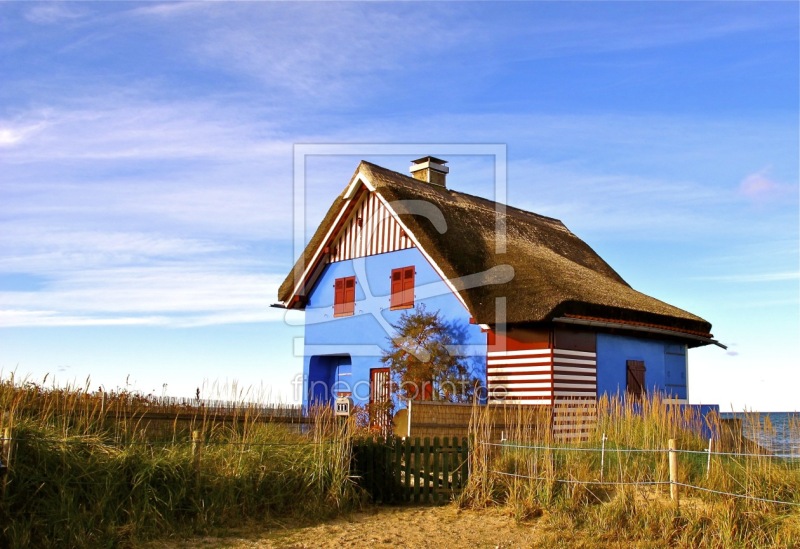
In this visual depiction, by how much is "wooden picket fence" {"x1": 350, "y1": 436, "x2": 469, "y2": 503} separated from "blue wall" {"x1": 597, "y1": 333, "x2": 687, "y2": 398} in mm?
7160

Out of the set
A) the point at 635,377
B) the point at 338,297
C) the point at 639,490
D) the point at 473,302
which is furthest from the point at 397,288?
the point at 639,490

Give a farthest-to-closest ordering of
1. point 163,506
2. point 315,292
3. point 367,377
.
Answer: point 315,292 < point 367,377 < point 163,506

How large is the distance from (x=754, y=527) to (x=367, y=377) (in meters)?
13.2

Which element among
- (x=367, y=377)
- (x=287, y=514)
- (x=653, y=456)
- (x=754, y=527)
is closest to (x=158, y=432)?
(x=287, y=514)

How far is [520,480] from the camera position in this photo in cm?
1123

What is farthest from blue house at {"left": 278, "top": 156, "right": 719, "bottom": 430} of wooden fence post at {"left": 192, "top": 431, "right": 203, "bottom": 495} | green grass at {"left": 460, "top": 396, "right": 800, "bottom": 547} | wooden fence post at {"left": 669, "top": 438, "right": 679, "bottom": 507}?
wooden fence post at {"left": 192, "top": 431, "right": 203, "bottom": 495}

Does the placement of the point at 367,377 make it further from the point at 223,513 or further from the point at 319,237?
the point at 223,513

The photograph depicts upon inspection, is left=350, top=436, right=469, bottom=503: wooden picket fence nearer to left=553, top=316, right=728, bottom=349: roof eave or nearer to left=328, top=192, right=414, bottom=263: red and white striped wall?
left=553, top=316, right=728, bottom=349: roof eave

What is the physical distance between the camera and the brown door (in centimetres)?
1917

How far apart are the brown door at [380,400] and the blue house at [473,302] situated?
6cm

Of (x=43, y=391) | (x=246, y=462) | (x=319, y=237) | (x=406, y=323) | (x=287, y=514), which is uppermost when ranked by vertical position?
(x=319, y=237)

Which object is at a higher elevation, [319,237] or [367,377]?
[319,237]

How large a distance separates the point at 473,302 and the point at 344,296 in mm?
5391

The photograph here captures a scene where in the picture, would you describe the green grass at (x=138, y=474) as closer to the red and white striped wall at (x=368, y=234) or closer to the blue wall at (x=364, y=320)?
the blue wall at (x=364, y=320)
